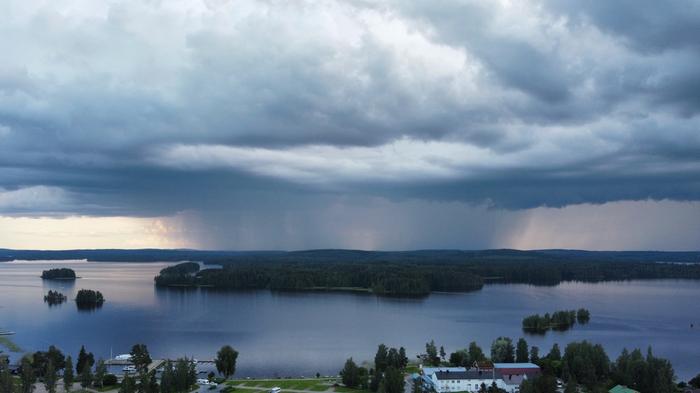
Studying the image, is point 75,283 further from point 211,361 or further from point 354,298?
point 211,361

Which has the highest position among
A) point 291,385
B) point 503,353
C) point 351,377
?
point 503,353

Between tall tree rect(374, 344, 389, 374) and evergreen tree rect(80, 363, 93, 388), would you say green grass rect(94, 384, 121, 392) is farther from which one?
tall tree rect(374, 344, 389, 374)

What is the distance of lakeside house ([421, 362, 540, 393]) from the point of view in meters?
29.1

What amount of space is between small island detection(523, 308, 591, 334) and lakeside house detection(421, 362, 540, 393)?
1980 centimetres

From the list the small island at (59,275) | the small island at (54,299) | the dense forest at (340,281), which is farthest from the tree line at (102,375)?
the small island at (59,275)

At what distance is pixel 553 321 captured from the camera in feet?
169

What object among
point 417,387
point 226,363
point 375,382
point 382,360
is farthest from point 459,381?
point 226,363

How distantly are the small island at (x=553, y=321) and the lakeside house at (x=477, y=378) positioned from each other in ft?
65.0

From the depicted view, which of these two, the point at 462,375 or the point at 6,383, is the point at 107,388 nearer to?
the point at 6,383

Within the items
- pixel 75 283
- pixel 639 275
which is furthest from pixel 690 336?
pixel 75 283

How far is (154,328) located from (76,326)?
305 inches

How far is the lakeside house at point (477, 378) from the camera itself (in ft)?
95.3

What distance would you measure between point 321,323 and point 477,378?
25091 millimetres

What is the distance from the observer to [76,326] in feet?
174
